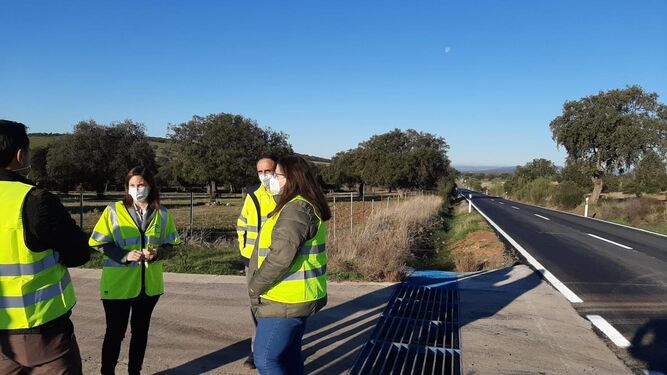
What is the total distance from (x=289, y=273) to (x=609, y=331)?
176 inches

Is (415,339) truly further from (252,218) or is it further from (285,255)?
(285,255)

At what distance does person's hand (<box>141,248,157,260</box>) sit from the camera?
3.49 metres

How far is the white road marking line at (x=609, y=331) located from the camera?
4.91m

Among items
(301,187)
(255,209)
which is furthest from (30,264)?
(255,209)

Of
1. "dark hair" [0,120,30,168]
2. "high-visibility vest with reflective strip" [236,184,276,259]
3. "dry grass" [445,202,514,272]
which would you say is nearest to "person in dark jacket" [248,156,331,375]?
"high-visibility vest with reflective strip" [236,184,276,259]

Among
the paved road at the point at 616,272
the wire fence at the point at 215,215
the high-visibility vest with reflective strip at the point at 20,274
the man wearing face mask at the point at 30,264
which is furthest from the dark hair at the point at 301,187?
the paved road at the point at 616,272

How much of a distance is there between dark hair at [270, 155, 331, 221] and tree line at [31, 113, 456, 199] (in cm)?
3694

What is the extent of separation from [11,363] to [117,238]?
1.34 m

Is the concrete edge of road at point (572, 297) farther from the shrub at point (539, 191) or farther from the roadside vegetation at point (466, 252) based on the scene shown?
the shrub at point (539, 191)

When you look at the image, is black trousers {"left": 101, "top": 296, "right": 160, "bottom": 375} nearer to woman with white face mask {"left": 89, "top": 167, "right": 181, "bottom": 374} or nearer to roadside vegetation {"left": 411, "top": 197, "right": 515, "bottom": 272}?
woman with white face mask {"left": 89, "top": 167, "right": 181, "bottom": 374}

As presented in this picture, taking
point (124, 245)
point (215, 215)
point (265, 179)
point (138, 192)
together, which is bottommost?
point (215, 215)

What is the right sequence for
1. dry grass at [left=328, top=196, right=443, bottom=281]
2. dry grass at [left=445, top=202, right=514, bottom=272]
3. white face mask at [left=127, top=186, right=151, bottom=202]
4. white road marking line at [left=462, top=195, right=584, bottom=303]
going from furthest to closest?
dry grass at [left=445, top=202, right=514, bottom=272] → dry grass at [left=328, top=196, right=443, bottom=281] → white road marking line at [left=462, top=195, right=584, bottom=303] → white face mask at [left=127, top=186, right=151, bottom=202]

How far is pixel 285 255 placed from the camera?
2.66m

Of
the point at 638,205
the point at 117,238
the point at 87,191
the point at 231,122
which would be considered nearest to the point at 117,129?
the point at 87,191
